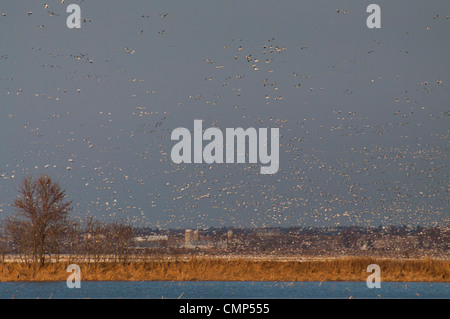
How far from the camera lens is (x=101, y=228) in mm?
52969

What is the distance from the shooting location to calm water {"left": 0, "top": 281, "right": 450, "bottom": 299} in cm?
3925

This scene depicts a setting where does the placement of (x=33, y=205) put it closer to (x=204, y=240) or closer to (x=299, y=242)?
(x=204, y=240)

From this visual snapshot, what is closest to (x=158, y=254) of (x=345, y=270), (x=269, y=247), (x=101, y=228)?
(x=101, y=228)

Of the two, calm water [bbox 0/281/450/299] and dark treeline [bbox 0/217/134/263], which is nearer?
calm water [bbox 0/281/450/299]

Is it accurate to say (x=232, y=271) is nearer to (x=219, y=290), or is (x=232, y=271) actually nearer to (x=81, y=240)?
(x=219, y=290)

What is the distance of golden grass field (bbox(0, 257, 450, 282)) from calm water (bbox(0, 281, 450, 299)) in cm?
45

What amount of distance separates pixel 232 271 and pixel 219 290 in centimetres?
394

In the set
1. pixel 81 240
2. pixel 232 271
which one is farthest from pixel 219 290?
pixel 81 240

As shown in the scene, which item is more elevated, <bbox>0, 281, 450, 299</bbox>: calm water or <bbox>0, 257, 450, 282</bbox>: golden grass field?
<bbox>0, 257, 450, 282</bbox>: golden grass field

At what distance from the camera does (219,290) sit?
41.7 m

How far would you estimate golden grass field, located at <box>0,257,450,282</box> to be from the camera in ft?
145

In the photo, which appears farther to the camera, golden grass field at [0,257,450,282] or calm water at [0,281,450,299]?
golden grass field at [0,257,450,282]

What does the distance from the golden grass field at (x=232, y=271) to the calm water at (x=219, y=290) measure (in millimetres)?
448
